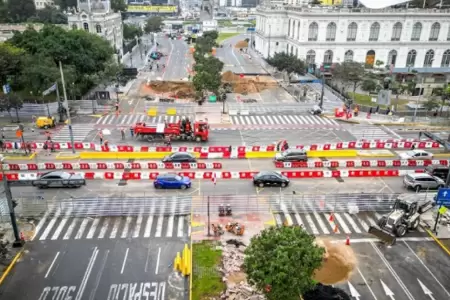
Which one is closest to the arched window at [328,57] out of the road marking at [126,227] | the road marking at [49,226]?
the road marking at [126,227]

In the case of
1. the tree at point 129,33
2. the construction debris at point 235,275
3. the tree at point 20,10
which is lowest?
the construction debris at point 235,275

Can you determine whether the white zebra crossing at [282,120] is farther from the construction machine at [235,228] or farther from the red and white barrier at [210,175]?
the construction machine at [235,228]

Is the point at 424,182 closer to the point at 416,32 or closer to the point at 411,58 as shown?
the point at 411,58

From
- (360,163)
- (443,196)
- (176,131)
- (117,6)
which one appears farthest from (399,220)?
(117,6)

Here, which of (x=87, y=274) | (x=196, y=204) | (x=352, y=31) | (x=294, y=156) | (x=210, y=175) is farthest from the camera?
(x=352, y=31)

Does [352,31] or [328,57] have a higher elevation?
[352,31]

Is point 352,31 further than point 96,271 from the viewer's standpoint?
Yes
